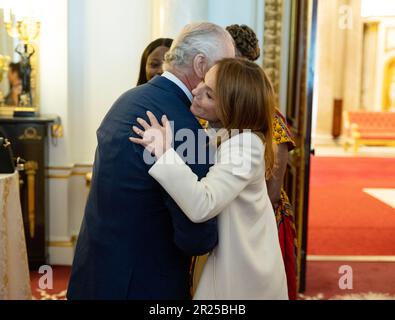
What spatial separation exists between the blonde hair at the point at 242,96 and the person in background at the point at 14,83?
3.61 meters

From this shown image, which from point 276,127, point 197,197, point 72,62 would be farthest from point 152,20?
point 197,197

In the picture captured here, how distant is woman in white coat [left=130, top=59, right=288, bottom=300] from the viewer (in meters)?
1.83

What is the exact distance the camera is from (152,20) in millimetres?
5434

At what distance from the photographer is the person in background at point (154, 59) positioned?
11.6ft

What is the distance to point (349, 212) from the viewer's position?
8.23 meters

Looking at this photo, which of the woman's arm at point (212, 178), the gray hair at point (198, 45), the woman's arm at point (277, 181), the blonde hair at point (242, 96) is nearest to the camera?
the woman's arm at point (212, 178)

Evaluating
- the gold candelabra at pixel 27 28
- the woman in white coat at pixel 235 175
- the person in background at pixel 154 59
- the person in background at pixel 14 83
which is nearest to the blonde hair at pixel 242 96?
the woman in white coat at pixel 235 175

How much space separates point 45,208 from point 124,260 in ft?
11.1

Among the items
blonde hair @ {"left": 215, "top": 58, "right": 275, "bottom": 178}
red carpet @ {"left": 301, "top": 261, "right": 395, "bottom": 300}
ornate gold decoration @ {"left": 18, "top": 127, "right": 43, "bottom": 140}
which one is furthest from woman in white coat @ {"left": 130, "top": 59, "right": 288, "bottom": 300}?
ornate gold decoration @ {"left": 18, "top": 127, "right": 43, "bottom": 140}

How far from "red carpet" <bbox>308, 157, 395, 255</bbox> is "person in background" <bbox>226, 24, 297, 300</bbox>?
320 cm

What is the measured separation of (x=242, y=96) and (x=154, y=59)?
1735 millimetres

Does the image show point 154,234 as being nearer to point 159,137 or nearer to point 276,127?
point 159,137

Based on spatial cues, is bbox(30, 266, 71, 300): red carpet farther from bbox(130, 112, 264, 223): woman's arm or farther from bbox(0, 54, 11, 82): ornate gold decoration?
bbox(130, 112, 264, 223): woman's arm

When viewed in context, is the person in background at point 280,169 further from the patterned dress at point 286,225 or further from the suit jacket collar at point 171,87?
the suit jacket collar at point 171,87
